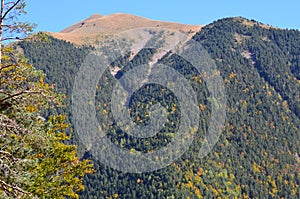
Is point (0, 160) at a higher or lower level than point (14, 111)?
lower

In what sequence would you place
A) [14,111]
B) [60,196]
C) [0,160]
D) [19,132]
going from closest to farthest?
[0,160]
[19,132]
[14,111]
[60,196]

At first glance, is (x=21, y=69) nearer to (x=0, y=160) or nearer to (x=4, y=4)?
(x=4, y=4)

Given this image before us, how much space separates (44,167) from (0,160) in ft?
46.7

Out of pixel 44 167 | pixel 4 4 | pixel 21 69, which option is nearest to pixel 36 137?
pixel 21 69

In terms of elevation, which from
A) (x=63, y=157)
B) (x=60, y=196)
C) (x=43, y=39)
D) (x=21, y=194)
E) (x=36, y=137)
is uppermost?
(x=43, y=39)

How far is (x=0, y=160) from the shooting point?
54.7ft

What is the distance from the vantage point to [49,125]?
27875mm

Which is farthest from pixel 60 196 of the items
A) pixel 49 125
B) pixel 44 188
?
pixel 49 125

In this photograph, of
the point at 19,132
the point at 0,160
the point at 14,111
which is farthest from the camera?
the point at 14,111

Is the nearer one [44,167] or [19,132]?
[19,132]

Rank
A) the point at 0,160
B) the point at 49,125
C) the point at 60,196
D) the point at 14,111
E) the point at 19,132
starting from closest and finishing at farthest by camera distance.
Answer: the point at 0,160 < the point at 19,132 < the point at 14,111 < the point at 49,125 < the point at 60,196

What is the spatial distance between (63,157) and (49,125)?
4574 millimetres

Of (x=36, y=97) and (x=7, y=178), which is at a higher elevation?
(x=36, y=97)

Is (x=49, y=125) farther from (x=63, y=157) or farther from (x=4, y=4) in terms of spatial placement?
(x=4, y=4)
